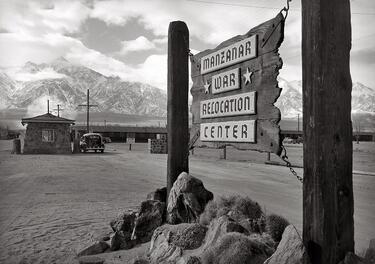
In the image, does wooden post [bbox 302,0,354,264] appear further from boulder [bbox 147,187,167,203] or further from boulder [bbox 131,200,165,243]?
boulder [bbox 147,187,167,203]

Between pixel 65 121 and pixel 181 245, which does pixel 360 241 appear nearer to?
pixel 181 245

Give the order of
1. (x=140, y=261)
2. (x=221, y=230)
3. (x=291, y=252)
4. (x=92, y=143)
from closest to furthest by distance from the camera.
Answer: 1. (x=291, y=252)
2. (x=221, y=230)
3. (x=140, y=261)
4. (x=92, y=143)

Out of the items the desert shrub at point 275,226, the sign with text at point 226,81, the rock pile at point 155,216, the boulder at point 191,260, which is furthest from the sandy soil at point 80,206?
the sign with text at point 226,81

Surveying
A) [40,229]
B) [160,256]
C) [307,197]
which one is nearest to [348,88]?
[307,197]

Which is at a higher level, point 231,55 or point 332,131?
point 231,55

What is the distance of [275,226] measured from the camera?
335 cm

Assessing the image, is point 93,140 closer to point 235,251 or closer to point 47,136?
point 47,136

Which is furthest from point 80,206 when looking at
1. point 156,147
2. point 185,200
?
point 156,147

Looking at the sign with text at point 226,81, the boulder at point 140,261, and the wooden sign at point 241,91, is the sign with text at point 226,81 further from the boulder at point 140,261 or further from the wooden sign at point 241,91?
the boulder at point 140,261

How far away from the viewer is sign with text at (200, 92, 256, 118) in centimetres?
333

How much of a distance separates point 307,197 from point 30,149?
92.2ft

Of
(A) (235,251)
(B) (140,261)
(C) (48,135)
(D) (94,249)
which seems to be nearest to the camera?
(A) (235,251)

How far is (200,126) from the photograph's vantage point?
168 inches

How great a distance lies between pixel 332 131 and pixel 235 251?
1183 mm
